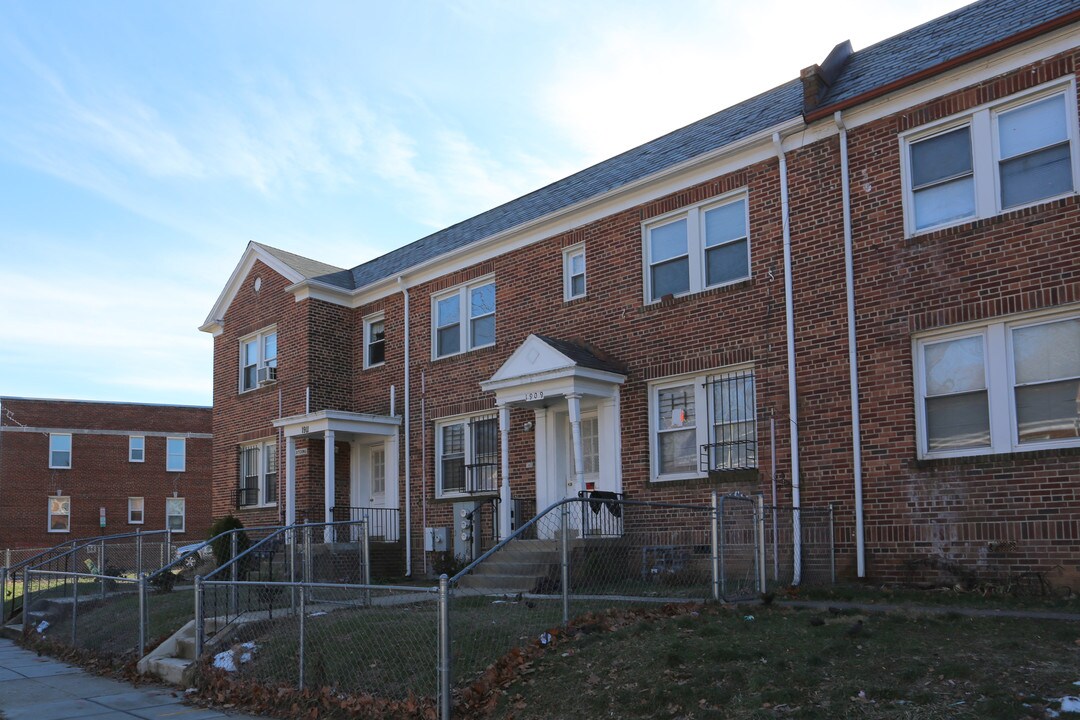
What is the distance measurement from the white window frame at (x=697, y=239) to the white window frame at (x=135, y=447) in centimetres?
3678

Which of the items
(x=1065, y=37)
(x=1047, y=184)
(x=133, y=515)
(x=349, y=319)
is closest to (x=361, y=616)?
(x=1047, y=184)

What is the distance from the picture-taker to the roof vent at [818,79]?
13633mm

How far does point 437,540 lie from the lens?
1855cm

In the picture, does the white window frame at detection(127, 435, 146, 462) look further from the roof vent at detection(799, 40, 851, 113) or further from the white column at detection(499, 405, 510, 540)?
the roof vent at detection(799, 40, 851, 113)

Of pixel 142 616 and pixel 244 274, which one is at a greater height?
pixel 244 274

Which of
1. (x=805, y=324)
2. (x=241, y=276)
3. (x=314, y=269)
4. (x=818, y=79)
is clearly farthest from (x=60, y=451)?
(x=818, y=79)

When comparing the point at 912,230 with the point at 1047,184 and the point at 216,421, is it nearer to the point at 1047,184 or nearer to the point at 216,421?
the point at 1047,184

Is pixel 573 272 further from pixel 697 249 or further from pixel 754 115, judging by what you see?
pixel 754 115

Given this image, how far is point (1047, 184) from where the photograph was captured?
441 inches

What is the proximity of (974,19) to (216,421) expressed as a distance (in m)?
19.3

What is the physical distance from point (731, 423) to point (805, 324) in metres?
1.88

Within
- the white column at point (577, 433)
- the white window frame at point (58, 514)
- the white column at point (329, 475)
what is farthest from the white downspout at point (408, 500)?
the white window frame at point (58, 514)

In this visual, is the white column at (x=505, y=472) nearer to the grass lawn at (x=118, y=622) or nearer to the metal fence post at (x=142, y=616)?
the grass lawn at (x=118, y=622)

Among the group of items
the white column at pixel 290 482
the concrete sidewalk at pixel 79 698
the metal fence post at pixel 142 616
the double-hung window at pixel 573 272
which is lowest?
the concrete sidewalk at pixel 79 698
